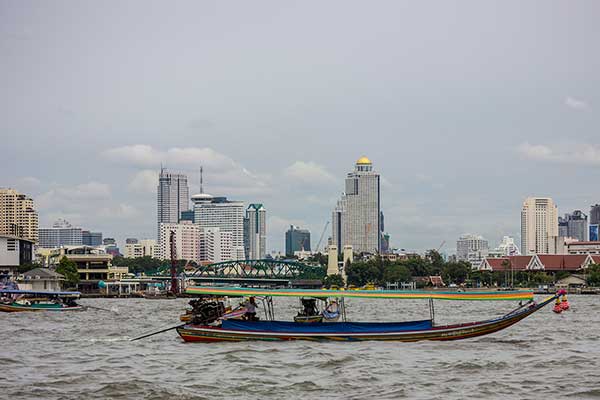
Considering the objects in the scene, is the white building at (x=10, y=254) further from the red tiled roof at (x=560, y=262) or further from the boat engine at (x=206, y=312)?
the boat engine at (x=206, y=312)

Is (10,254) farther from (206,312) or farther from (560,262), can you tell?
(206,312)

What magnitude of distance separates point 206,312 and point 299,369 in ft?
32.1

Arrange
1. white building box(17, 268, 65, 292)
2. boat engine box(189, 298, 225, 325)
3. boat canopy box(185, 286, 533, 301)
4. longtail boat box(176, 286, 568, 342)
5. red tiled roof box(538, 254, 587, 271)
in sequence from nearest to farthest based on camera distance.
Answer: longtail boat box(176, 286, 568, 342) → boat canopy box(185, 286, 533, 301) → boat engine box(189, 298, 225, 325) → white building box(17, 268, 65, 292) → red tiled roof box(538, 254, 587, 271)

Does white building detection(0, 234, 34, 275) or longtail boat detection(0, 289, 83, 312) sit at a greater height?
white building detection(0, 234, 34, 275)

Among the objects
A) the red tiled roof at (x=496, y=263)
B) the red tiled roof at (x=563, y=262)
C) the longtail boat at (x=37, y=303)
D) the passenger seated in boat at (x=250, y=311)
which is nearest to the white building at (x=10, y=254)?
the longtail boat at (x=37, y=303)

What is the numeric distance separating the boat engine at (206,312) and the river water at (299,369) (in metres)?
1.24

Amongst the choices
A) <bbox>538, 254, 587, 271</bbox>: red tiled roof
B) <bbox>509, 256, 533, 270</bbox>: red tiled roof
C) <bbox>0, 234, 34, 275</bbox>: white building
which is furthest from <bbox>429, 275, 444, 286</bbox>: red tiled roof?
<bbox>0, 234, 34, 275</bbox>: white building

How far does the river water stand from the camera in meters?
27.1

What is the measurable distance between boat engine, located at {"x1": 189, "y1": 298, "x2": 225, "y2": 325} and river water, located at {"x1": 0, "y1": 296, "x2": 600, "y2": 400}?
4.07ft

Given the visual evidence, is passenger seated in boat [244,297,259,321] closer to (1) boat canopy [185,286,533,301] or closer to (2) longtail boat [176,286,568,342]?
(1) boat canopy [185,286,533,301]

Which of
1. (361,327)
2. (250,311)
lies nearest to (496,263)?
(250,311)

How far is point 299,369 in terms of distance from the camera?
102ft

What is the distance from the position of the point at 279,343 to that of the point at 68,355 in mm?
7936

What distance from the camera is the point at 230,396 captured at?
1045 inches
